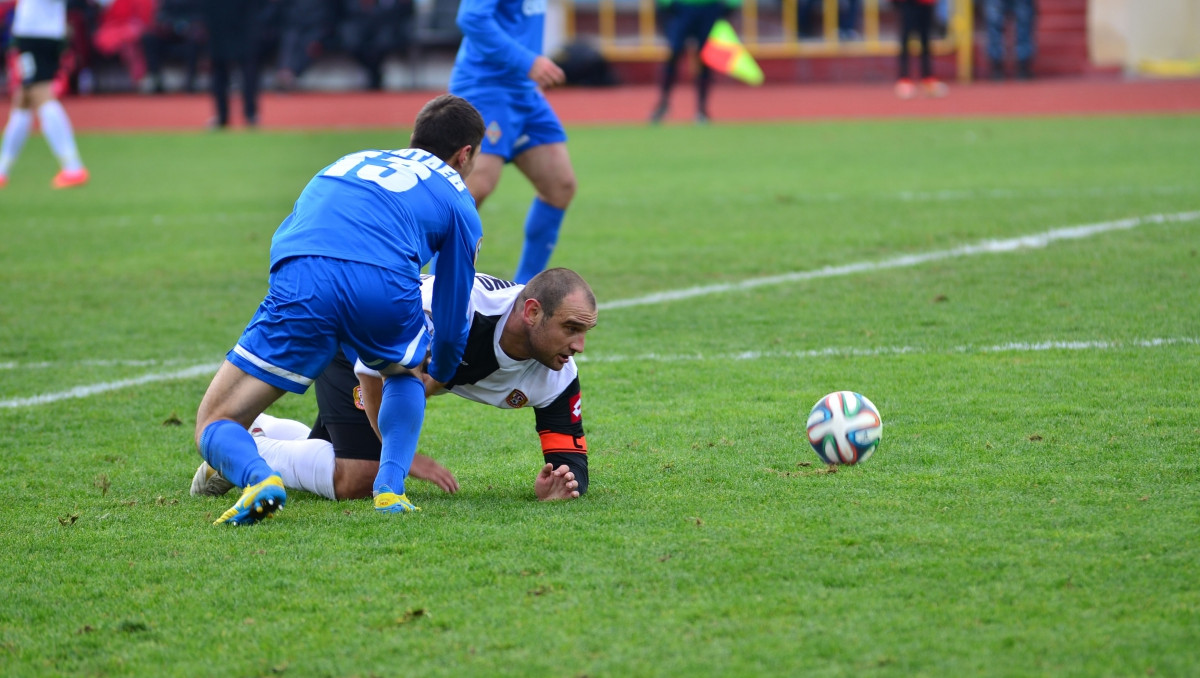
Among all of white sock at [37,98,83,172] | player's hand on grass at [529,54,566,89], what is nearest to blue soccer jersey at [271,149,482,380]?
player's hand on grass at [529,54,566,89]

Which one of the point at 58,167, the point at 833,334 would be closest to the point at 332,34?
the point at 58,167

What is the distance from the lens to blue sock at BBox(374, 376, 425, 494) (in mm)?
3914

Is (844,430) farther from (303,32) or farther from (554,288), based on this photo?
(303,32)

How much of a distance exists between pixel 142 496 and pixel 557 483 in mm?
1299

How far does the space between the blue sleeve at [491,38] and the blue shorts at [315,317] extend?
3283 mm

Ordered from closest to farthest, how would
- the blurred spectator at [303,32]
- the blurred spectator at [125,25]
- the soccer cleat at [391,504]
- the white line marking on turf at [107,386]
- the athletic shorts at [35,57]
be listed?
the soccer cleat at [391,504] < the white line marking on turf at [107,386] < the athletic shorts at [35,57] < the blurred spectator at [303,32] < the blurred spectator at [125,25]

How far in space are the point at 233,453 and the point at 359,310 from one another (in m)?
0.52

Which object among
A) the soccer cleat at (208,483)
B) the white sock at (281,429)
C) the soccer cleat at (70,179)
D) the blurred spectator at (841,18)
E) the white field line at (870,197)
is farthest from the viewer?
the blurred spectator at (841,18)

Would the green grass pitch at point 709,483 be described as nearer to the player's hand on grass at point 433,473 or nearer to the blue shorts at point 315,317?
the player's hand on grass at point 433,473

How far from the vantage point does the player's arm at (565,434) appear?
399cm

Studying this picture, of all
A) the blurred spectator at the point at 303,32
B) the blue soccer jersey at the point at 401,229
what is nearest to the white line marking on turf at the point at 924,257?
the blue soccer jersey at the point at 401,229

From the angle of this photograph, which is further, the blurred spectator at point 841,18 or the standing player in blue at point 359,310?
the blurred spectator at point 841,18

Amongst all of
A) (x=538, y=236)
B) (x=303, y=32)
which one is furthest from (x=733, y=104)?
(x=538, y=236)

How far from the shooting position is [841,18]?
25.9 metres
